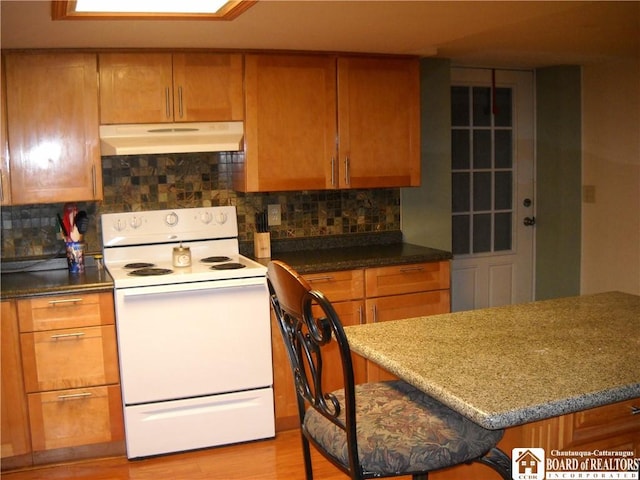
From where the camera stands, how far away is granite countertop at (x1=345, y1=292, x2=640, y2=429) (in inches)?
60.2

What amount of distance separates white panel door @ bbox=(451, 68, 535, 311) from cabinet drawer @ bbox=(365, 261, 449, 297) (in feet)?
3.02

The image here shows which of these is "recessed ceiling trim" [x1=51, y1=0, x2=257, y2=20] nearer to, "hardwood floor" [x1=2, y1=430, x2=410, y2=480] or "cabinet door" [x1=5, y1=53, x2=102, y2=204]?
"cabinet door" [x1=5, y1=53, x2=102, y2=204]

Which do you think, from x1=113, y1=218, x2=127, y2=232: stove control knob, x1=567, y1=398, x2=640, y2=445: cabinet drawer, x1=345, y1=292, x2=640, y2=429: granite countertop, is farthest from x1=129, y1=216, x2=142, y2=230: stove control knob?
x1=567, y1=398, x2=640, y2=445: cabinet drawer

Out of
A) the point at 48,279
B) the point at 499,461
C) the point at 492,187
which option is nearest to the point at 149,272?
the point at 48,279

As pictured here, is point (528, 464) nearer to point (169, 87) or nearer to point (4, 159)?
point (169, 87)

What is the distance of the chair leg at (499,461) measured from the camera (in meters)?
1.78

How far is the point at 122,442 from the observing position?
3.43m

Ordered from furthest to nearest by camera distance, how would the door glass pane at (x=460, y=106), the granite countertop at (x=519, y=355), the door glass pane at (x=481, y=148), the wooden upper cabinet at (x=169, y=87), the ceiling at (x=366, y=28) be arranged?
the door glass pane at (x=481, y=148) < the door glass pane at (x=460, y=106) < the wooden upper cabinet at (x=169, y=87) < the ceiling at (x=366, y=28) < the granite countertop at (x=519, y=355)

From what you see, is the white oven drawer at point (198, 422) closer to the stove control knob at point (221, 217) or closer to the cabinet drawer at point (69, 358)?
the cabinet drawer at point (69, 358)

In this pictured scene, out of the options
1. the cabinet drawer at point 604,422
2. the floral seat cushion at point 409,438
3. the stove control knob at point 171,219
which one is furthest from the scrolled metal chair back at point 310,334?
the stove control knob at point 171,219

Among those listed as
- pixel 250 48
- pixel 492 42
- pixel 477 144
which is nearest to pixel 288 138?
pixel 250 48

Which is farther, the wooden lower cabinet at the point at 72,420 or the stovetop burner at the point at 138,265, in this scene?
the stovetop burner at the point at 138,265

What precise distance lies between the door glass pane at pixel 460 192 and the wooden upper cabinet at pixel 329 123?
738mm

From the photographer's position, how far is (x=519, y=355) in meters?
1.85
